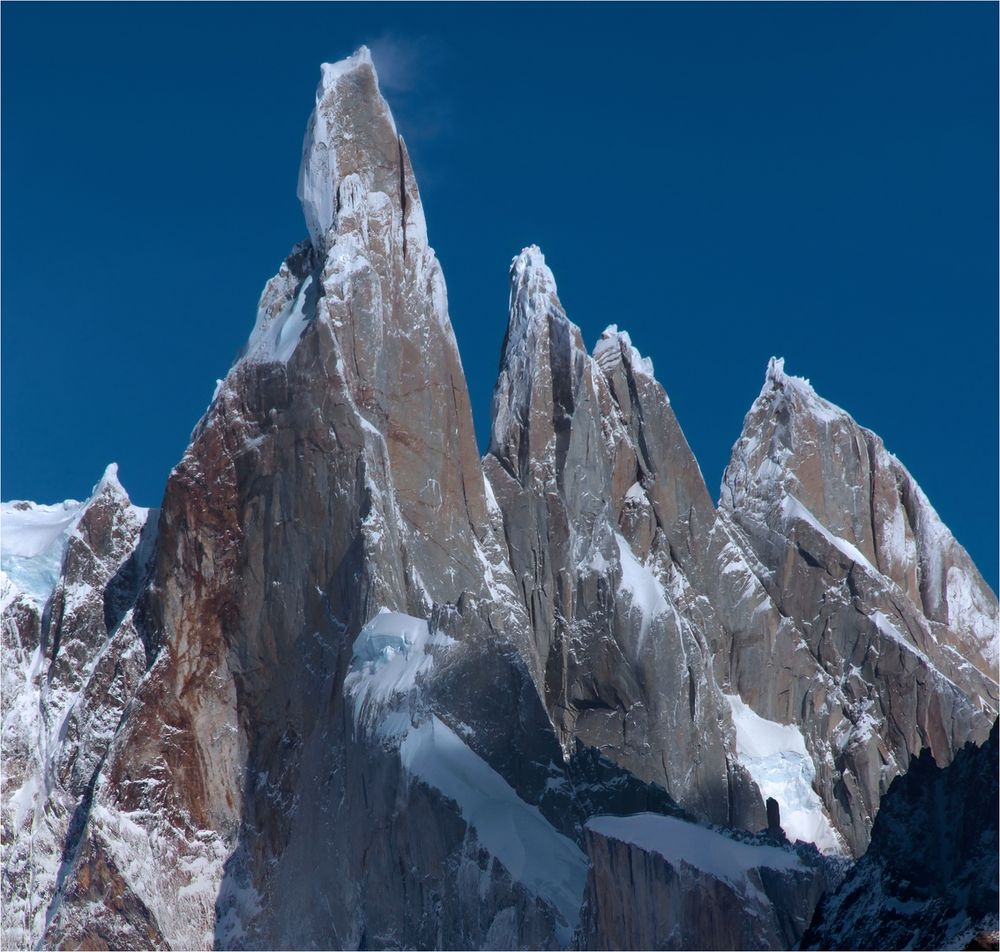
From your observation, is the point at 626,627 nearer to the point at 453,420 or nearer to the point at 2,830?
the point at 453,420

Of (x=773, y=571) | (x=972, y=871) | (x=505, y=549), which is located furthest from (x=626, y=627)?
(x=972, y=871)

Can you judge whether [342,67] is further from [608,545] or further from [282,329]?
[608,545]

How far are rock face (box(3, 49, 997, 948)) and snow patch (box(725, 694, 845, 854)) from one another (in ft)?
0.57

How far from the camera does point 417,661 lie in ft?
328

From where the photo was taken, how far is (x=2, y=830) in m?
110

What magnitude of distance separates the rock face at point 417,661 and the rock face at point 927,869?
1065 cm

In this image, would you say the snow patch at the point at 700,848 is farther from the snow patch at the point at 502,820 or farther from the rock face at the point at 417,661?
the snow patch at the point at 502,820

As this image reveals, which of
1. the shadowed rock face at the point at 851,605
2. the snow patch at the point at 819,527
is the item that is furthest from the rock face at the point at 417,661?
the snow patch at the point at 819,527

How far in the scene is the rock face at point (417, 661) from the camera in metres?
96.5

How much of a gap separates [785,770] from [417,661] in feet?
86.5

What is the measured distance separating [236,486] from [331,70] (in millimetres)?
18640

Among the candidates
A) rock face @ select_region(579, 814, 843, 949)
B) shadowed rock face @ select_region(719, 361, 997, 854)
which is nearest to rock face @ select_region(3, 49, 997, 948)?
rock face @ select_region(579, 814, 843, 949)

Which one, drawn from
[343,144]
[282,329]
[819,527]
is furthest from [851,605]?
[343,144]

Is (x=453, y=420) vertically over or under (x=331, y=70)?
under
